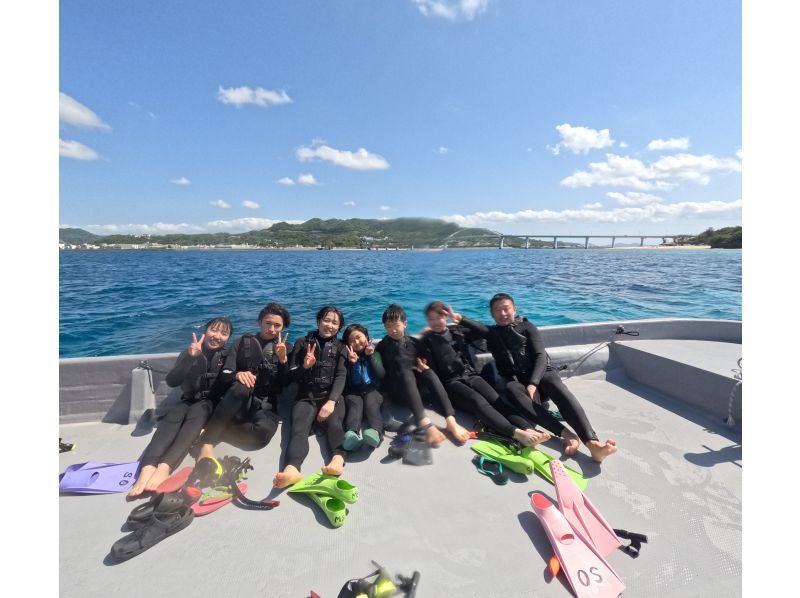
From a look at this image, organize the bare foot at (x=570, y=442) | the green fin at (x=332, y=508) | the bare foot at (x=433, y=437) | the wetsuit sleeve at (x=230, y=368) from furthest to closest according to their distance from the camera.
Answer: the wetsuit sleeve at (x=230, y=368)
the bare foot at (x=433, y=437)
the bare foot at (x=570, y=442)
the green fin at (x=332, y=508)

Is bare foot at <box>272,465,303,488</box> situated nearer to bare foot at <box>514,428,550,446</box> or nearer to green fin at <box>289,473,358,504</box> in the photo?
green fin at <box>289,473,358,504</box>

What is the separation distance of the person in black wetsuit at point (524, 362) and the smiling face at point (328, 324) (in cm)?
129

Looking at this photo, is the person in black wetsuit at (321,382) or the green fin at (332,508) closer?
the green fin at (332,508)

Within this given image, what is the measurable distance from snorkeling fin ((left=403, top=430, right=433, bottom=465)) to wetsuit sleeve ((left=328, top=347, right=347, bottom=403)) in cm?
66

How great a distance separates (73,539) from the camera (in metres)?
1.60

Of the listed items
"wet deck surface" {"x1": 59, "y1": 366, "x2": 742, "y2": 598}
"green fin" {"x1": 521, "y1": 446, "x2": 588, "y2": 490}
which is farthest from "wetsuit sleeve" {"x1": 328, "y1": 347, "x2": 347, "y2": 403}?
"green fin" {"x1": 521, "y1": 446, "x2": 588, "y2": 490}

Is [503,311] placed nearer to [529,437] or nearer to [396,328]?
[396,328]

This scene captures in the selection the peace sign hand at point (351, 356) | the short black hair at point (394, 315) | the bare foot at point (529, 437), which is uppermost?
the short black hair at point (394, 315)

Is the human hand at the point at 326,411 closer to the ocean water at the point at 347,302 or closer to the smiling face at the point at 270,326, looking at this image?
the smiling face at the point at 270,326

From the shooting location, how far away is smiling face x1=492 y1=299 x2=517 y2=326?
9.64ft

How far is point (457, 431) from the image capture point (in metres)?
2.43

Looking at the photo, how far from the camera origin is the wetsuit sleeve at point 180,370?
7.77 ft

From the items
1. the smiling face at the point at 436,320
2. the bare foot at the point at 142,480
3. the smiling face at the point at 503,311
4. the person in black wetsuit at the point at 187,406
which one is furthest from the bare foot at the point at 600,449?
the bare foot at the point at 142,480

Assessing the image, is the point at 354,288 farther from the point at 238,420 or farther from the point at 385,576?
the point at 385,576
